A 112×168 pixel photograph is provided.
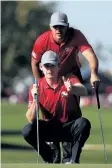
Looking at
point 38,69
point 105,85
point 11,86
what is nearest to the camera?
point 38,69

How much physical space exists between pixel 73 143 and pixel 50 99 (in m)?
0.60

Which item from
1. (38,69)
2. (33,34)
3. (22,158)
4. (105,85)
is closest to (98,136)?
(22,158)

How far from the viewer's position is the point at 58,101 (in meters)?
10.5

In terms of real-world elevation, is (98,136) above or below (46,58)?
below

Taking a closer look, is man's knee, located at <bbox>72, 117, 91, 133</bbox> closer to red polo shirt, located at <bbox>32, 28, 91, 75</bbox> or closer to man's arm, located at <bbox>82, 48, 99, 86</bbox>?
man's arm, located at <bbox>82, 48, 99, 86</bbox>

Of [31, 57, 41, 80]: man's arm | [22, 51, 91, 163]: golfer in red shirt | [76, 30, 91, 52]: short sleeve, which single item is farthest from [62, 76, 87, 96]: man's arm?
[31, 57, 41, 80]: man's arm

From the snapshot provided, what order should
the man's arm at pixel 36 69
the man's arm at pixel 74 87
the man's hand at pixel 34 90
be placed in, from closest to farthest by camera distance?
the man's arm at pixel 74 87 → the man's hand at pixel 34 90 → the man's arm at pixel 36 69

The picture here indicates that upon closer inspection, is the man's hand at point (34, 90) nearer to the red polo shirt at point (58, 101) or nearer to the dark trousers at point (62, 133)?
the red polo shirt at point (58, 101)

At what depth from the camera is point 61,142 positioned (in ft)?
35.9

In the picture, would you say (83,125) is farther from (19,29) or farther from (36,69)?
(19,29)

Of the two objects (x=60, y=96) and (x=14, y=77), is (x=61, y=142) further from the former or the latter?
(x=14, y=77)

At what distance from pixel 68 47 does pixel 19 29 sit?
72028 mm

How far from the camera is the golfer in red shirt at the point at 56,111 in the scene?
1036 centimetres

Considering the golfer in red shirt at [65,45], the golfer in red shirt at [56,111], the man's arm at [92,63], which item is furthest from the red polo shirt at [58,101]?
the golfer in red shirt at [65,45]
